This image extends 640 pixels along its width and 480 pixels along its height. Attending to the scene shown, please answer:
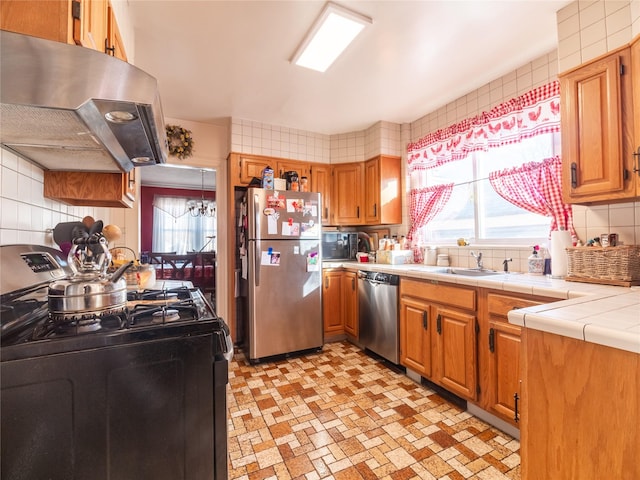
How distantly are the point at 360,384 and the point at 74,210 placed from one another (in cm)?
222

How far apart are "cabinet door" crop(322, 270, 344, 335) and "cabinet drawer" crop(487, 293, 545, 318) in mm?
1669

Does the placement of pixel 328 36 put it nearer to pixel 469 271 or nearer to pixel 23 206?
pixel 23 206

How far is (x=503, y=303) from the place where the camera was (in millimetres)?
1621

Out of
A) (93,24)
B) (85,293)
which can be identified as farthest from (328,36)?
(85,293)

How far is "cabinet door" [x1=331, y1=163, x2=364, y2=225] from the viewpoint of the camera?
348 centimetres

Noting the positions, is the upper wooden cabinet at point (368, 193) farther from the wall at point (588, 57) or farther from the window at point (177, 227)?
the window at point (177, 227)

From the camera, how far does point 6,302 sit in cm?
81

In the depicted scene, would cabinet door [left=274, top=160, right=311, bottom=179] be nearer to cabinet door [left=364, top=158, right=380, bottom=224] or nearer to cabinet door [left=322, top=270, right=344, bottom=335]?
cabinet door [left=364, top=158, right=380, bottom=224]

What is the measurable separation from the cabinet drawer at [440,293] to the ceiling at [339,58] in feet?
5.40

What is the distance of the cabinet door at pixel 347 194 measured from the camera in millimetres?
3479

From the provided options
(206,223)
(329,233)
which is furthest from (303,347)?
(206,223)

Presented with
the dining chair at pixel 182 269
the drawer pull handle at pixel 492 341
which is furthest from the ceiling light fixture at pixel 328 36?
the dining chair at pixel 182 269

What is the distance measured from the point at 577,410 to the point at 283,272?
2197 mm

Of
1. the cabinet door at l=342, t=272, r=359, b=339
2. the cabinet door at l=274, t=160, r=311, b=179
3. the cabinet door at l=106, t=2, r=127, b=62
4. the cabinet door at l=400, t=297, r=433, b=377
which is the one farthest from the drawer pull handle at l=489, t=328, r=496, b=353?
the cabinet door at l=274, t=160, r=311, b=179
